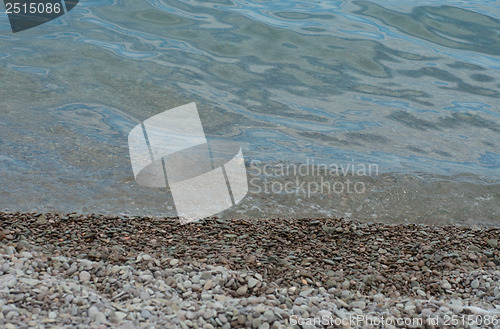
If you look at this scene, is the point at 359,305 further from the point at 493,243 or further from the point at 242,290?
the point at 493,243

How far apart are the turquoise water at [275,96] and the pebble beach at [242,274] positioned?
1.65ft

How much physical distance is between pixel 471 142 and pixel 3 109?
5.11 metres

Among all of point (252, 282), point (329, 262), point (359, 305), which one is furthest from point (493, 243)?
point (252, 282)

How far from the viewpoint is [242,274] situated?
2.97 m

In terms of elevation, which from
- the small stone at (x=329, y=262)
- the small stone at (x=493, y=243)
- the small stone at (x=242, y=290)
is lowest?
the small stone at (x=329, y=262)

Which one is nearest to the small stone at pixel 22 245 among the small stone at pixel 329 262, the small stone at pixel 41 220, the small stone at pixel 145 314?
the small stone at pixel 41 220

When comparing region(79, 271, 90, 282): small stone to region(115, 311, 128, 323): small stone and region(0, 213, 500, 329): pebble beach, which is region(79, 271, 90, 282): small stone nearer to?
region(0, 213, 500, 329): pebble beach

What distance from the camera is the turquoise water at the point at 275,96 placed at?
14.7ft

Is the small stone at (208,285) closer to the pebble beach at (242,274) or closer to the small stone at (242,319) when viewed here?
the pebble beach at (242,274)

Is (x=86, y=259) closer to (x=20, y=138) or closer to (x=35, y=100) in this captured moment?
(x=20, y=138)

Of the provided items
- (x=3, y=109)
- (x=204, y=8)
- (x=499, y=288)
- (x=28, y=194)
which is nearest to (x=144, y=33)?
(x=204, y=8)

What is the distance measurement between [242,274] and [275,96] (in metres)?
4.15

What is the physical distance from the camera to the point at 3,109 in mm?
5734

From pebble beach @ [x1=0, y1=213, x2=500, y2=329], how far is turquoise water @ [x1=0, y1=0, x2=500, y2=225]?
50 cm
